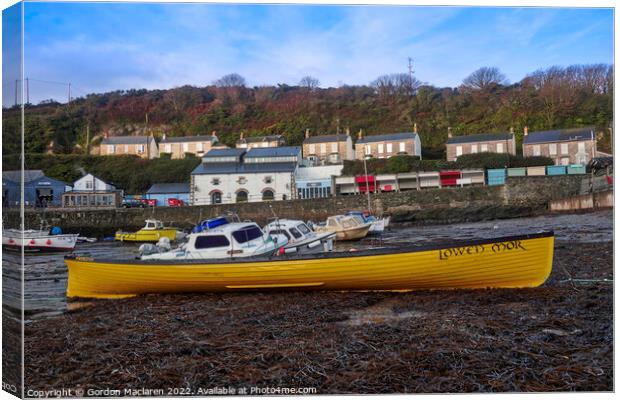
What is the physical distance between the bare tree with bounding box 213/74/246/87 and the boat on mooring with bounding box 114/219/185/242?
260 centimetres

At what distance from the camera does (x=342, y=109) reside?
6.65 meters

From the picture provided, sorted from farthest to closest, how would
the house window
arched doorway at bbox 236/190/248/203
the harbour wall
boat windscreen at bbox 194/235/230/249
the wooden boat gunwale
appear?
1. boat windscreen at bbox 194/235/230/249
2. arched doorway at bbox 236/190/248/203
3. the harbour wall
4. the wooden boat gunwale
5. the house window

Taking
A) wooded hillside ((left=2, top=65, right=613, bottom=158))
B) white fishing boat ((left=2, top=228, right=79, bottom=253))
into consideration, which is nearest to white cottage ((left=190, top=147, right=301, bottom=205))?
wooded hillside ((left=2, top=65, right=613, bottom=158))

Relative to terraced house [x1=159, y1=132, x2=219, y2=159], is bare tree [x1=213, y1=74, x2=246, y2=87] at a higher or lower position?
higher

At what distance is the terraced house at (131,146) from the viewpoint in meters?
6.65

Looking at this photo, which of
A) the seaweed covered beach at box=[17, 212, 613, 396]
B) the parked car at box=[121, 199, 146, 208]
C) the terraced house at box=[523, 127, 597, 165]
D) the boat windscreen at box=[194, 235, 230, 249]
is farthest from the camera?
the boat windscreen at box=[194, 235, 230, 249]

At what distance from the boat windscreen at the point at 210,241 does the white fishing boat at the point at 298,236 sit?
70 centimetres

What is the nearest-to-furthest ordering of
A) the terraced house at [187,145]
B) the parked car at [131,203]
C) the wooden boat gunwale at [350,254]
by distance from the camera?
the wooden boat gunwale at [350,254] → the terraced house at [187,145] → the parked car at [131,203]

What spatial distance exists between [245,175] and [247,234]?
1.08 meters

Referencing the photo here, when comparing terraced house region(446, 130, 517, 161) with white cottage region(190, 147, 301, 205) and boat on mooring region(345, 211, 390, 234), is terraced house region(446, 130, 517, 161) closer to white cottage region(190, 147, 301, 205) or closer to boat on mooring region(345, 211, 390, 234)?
Result: boat on mooring region(345, 211, 390, 234)

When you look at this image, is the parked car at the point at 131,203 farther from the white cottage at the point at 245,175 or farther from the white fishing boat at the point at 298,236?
the white fishing boat at the point at 298,236

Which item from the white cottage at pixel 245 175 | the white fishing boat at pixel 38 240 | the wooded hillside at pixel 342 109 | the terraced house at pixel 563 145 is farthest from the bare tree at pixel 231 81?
the terraced house at pixel 563 145

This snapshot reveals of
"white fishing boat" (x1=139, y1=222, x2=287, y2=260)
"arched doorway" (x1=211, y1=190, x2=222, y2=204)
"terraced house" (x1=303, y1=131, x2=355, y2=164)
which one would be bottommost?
"white fishing boat" (x1=139, y1=222, x2=287, y2=260)

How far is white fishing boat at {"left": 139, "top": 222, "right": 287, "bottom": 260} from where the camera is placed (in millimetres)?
7539
